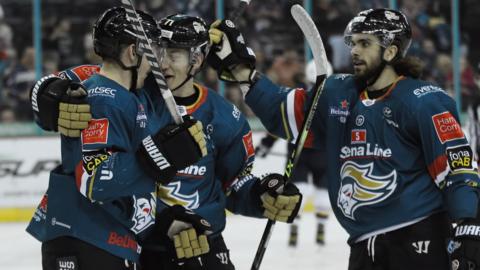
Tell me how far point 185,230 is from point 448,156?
79 centimetres

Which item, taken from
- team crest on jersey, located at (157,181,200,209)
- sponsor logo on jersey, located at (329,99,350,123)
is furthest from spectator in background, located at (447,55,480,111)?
team crest on jersey, located at (157,181,200,209)

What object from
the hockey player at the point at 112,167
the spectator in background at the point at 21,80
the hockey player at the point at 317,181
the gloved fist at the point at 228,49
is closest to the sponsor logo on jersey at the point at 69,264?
the hockey player at the point at 112,167

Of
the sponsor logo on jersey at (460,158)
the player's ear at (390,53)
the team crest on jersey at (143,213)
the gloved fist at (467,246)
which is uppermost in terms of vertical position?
the player's ear at (390,53)

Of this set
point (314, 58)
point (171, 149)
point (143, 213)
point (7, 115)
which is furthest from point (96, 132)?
point (7, 115)

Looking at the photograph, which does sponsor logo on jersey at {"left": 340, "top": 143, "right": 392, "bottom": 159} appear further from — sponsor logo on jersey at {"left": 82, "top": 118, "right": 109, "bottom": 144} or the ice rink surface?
the ice rink surface

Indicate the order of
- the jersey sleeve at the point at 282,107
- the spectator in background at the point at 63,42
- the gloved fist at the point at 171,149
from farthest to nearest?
the spectator in background at the point at 63,42 → the jersey sleeve at the point at 282,107 → the gloved fist at the point at 171,149

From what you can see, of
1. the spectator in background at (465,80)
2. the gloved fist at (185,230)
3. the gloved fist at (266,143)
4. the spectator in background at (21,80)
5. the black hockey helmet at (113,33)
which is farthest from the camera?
the spectator in background at (465,80)

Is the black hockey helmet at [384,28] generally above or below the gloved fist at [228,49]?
above

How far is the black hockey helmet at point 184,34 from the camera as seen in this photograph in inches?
120

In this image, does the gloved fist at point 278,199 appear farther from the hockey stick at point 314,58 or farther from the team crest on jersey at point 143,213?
the team crest on jersey at point 143,213

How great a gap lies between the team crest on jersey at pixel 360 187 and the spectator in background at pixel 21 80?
16.2 ft

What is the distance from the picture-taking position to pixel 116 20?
2.65 meters

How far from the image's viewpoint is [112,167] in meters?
2.51

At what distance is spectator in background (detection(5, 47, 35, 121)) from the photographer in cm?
771
